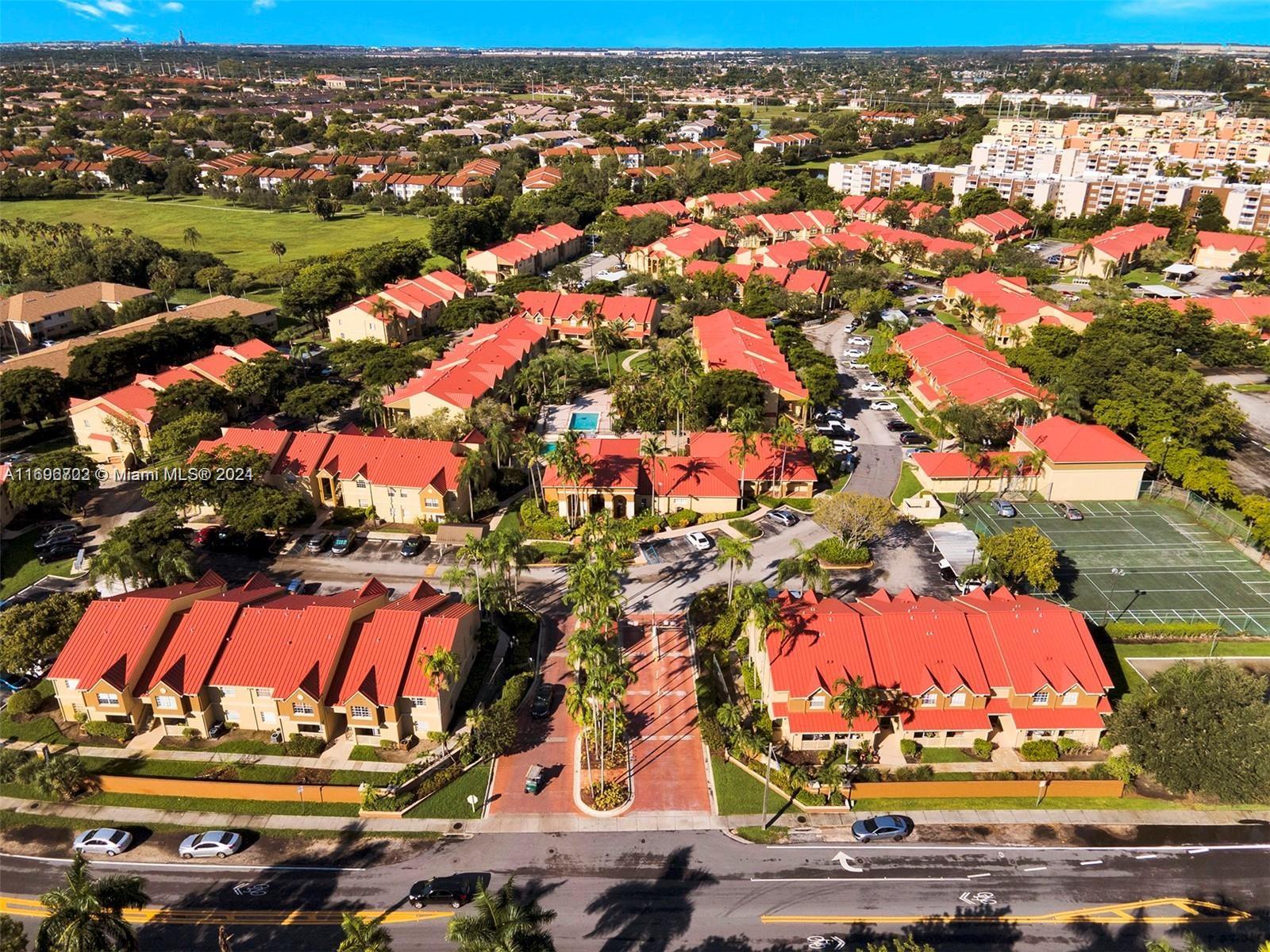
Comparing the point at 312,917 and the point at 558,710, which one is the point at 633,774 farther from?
the point at 312,917

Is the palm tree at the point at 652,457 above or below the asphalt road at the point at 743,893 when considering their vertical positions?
above

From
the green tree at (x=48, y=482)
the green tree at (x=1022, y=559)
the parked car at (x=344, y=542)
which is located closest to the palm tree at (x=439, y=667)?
the parked car at (x=344, y=542)

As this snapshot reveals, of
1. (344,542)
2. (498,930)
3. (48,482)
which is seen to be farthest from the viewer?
(48,482)

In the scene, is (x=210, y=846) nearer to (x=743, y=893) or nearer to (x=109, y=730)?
(x=109, y=730)

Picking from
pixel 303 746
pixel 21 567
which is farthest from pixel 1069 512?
pixel 21 567

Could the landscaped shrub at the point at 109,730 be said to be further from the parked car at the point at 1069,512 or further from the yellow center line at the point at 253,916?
the parked car at the point at 1069,512

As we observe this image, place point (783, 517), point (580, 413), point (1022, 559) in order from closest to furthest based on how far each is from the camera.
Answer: point (1022, 559) < point (783, 517) < point (580, 413)

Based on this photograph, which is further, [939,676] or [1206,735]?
[939,676]
